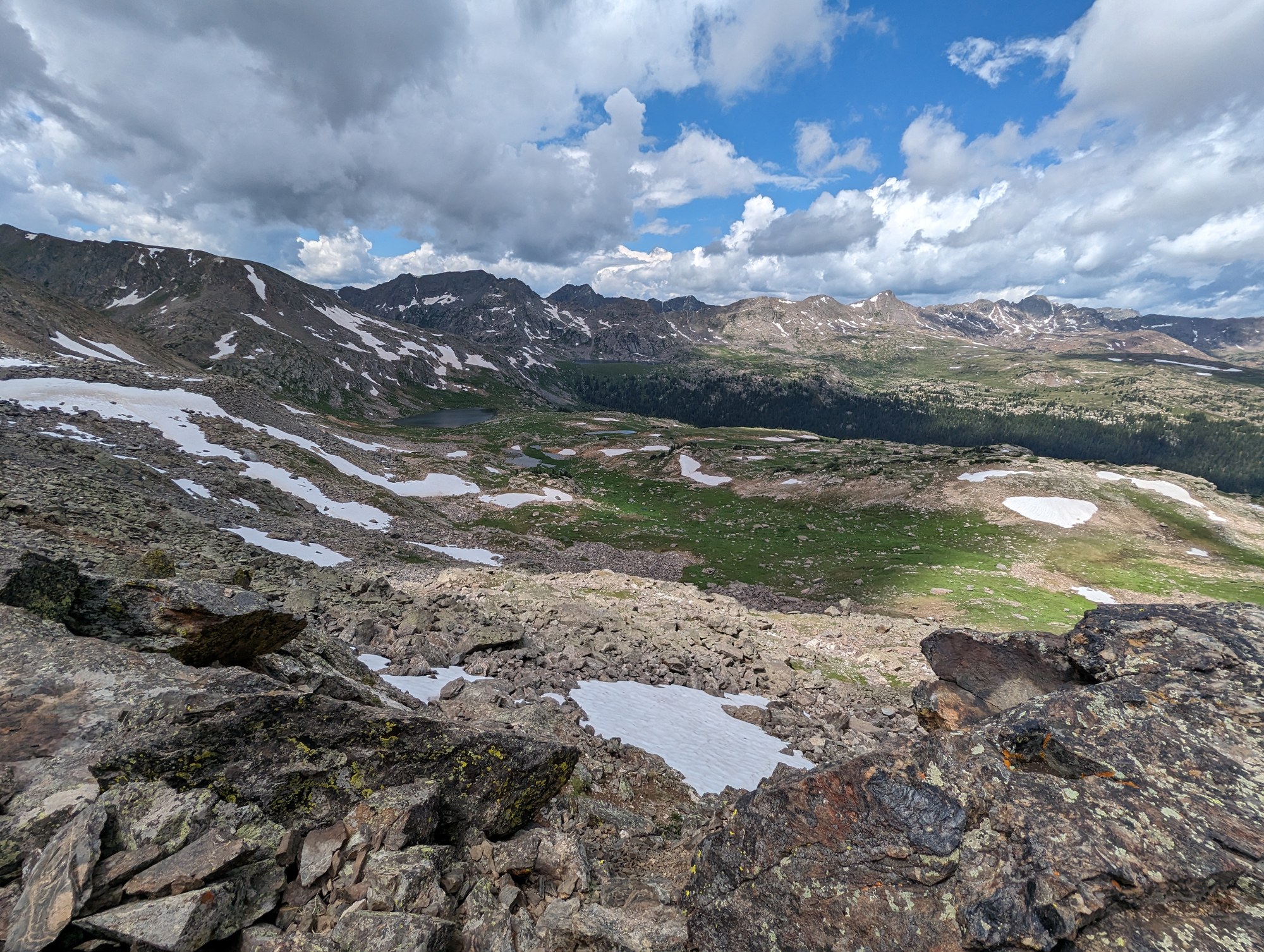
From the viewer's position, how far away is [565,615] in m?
25.4

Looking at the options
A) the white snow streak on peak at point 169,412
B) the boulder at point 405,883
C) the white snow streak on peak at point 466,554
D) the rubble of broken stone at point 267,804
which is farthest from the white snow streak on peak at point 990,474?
the boulder at point 405,883

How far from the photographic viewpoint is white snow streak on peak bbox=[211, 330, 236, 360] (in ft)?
508

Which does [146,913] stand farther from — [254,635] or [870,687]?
[870,687]

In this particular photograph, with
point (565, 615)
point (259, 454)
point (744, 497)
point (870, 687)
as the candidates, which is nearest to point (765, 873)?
point (565, 615)

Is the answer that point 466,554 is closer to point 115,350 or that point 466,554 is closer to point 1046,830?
point 1046,830

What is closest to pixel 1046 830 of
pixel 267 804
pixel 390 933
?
pixel 390 933

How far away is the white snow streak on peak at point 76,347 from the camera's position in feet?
264

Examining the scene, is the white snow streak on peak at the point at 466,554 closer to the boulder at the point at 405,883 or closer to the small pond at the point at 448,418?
the boulder at the point at 405,883

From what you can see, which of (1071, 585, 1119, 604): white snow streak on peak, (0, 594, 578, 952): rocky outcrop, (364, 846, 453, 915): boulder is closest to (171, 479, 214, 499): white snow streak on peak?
(0, 594, 578, 952): rocky outcrop

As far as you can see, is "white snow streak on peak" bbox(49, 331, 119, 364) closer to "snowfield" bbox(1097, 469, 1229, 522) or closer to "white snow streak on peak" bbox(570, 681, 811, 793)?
"white snow streak on peak" bbox(570, 681, 811, 793)

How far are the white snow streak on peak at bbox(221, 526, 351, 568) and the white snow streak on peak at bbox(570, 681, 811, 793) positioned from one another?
21345 millimetres

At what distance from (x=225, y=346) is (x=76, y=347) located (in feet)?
283

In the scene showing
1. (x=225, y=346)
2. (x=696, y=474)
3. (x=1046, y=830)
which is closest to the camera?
(x=1046, y=830)

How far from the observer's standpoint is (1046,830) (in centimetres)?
619
